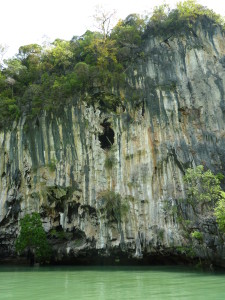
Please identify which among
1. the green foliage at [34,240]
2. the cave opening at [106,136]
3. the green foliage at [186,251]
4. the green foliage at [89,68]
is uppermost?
the green foliage at [89,68]

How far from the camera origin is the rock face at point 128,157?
23516mm

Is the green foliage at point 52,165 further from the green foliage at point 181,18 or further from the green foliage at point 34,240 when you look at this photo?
the green foliage at point 181,18

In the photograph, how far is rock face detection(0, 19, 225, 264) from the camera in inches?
926

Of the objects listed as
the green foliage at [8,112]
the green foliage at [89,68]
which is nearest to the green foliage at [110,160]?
the green foliage at [89,68]

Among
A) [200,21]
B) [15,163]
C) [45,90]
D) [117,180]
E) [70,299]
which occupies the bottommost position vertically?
[70,299]

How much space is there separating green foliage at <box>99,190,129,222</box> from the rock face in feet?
0.33

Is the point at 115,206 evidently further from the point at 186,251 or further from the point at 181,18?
the point at 181,18

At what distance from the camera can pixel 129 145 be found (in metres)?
25.4

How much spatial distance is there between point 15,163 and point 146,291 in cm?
1792

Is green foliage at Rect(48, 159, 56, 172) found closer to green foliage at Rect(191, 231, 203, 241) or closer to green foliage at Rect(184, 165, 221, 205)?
green foliage at Rect(184, 165, 221, 205)

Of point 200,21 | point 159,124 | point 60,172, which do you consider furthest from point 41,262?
point 200,21

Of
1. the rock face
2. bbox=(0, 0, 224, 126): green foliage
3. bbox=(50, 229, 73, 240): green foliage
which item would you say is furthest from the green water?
bbox=(0, 0, 224, 126): green foliage

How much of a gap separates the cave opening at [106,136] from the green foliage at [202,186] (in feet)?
21.2

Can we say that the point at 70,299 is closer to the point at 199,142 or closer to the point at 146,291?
the point at 146,291
